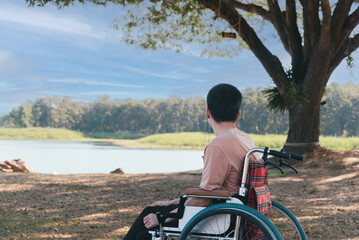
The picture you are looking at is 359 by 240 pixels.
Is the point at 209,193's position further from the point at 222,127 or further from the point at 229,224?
the point at 222,127

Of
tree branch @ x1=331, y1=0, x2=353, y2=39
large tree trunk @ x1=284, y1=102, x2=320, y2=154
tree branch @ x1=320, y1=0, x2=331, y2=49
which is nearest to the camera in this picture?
tree branch @ x1=320, y1=0, x2=331, y2=49

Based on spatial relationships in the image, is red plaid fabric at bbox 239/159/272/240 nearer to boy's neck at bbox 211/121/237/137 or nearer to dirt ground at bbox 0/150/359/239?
boy's neck at bbox 211/121/237/137

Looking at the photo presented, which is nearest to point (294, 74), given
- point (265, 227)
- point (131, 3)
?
point (131, 3)

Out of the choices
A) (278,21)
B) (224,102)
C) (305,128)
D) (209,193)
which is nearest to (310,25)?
(278,21)

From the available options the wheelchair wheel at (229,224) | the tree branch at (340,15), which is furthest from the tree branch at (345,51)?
the wheelchair wheel at (229,224)

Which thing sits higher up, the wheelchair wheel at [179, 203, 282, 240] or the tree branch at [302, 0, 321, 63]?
the tree branch at [302, 0, 321, 63]

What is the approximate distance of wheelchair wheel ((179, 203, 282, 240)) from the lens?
1708 mm

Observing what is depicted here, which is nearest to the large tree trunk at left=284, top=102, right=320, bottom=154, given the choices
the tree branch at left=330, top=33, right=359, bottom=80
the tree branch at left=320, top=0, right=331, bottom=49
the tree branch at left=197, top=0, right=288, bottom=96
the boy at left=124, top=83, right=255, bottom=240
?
the tree branch at left=197, top=0, right=288, bottom=96

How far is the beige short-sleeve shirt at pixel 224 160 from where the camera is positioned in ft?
5.84

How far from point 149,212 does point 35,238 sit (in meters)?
2.25

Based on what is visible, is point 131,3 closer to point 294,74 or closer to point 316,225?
point 294,74

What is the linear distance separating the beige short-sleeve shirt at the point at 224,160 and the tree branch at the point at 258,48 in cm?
723

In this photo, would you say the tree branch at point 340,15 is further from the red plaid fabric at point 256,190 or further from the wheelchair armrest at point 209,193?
the wheelchair armrest at point 209,193

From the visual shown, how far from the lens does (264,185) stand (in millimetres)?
1914
